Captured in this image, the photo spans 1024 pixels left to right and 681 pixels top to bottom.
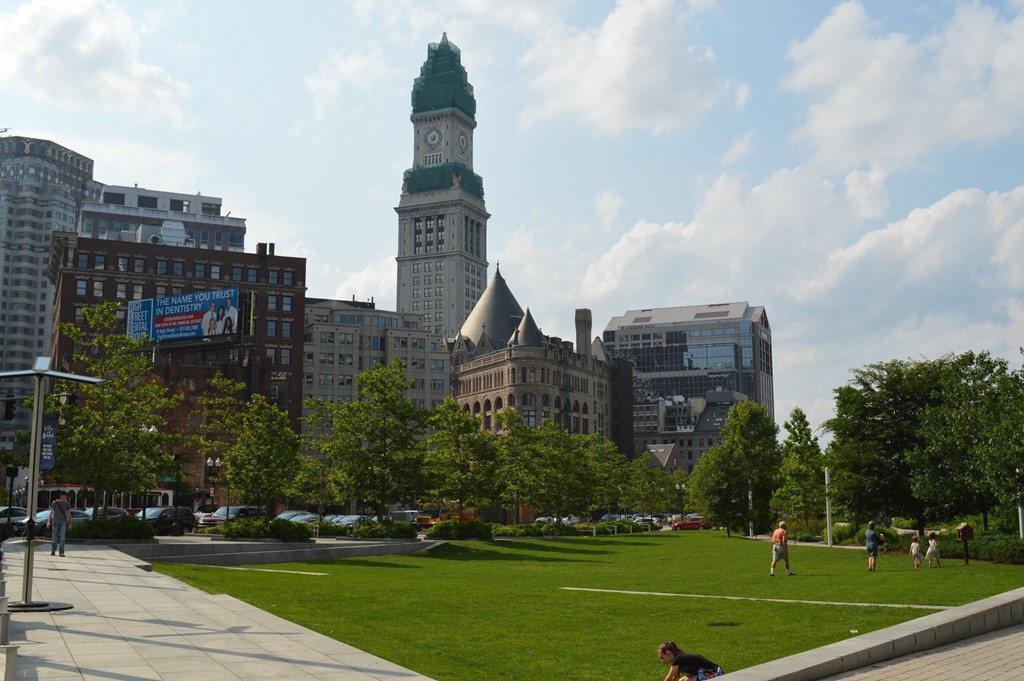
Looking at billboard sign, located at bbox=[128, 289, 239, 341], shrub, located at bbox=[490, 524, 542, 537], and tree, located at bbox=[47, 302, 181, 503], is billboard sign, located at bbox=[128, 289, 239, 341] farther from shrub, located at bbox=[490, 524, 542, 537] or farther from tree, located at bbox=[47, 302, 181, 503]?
tree, located at bbox=[47, 302, 181, 503]

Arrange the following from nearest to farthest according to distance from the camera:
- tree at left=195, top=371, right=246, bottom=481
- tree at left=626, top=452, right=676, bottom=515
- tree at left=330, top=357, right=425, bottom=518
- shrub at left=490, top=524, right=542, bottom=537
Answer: tree at left=330, top=357, right=425, bottom=518 < shrub at left=490, top=524, right=542, bottom=537 < tree at left=195, top=371, right=246, bottom=481 < tree at left=626, top=452, right=676, bottom=515

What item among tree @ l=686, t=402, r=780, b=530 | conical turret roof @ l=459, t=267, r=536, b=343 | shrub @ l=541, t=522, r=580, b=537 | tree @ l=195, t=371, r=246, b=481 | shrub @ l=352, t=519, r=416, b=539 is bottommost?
shrub @ l=541, t=522, r=580, b=537

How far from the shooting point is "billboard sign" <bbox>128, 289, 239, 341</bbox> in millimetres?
100812

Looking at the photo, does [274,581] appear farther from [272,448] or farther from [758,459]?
[758,459]

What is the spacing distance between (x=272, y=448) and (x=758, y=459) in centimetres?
4027

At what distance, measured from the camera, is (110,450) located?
137 feet

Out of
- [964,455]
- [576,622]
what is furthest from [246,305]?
[576,622]

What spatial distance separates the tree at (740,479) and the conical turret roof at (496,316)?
94.1 meters

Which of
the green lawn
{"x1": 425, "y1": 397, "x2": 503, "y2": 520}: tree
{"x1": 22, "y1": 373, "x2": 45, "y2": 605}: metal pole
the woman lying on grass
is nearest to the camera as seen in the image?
the woman lying on grass

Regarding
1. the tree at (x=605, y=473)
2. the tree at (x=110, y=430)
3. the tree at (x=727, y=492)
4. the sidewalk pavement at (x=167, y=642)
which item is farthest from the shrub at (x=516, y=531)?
the sidewalk pavement at (x=167, y=642)

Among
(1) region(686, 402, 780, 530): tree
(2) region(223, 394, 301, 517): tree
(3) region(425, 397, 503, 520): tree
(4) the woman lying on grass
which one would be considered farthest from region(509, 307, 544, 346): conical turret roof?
(4) the woman lying on grass

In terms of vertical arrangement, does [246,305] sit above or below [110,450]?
above

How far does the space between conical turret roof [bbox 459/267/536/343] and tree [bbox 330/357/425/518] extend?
118288mm

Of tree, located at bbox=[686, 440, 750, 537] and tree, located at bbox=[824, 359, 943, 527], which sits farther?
Answer: tree, located at bbox=[686, 440, 750, 537]
